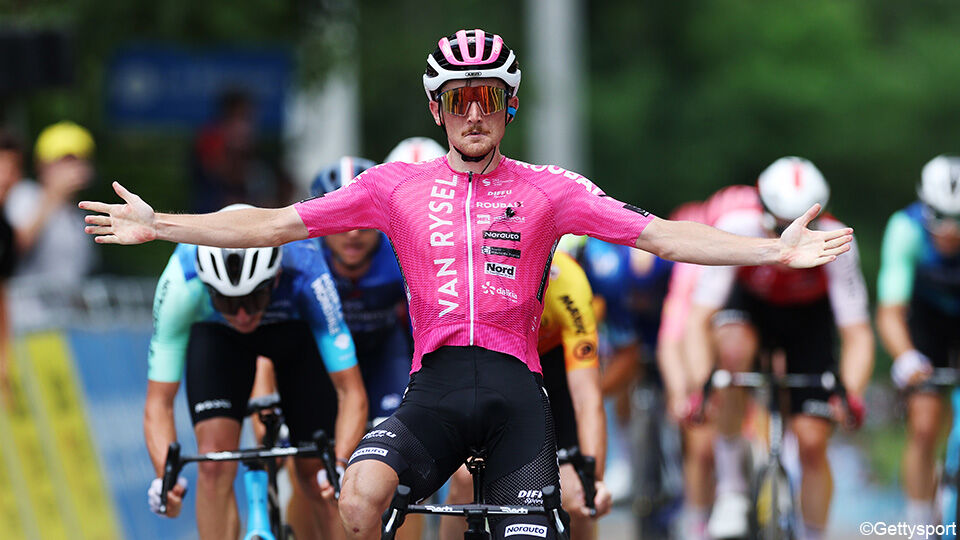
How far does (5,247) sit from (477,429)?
523cm

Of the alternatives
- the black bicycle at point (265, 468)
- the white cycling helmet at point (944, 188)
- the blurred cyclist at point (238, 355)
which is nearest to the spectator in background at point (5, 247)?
the blurred cyclist at point (238, 355)

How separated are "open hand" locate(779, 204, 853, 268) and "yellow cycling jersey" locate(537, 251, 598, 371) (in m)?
1.99

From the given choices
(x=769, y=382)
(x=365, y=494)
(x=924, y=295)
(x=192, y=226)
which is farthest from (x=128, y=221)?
(x=924, y=295)

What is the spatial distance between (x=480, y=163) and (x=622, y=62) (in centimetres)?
2631

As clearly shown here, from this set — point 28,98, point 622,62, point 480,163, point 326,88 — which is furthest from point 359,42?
point 622,62

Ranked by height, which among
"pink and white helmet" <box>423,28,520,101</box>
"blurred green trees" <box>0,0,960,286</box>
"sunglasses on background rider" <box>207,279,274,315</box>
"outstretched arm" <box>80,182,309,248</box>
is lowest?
"sunglasses on background rider" <box>207,279,274,315</box>

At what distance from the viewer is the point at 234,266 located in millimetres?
7809

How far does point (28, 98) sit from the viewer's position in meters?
16.4

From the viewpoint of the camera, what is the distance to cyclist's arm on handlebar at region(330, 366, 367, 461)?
8.07 metres

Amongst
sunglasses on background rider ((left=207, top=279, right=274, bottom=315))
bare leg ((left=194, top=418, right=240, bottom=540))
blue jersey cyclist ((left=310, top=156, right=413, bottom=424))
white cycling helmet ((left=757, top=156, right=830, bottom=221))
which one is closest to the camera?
sunglasses on background rider ((left=207, top=279, right=274, bottom=315))

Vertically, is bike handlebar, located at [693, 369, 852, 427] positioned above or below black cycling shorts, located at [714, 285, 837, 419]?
below

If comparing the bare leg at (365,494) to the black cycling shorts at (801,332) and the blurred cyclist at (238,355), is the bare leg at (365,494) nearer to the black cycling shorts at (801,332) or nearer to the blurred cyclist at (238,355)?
the blurred cyclist at (238,355)

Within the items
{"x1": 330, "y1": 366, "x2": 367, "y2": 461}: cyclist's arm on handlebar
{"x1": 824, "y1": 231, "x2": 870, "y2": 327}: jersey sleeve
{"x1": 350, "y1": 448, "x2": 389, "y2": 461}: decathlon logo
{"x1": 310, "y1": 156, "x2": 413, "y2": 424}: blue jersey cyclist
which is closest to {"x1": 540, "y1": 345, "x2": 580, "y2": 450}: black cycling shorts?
{"x1": 310, "y1": 156, "x2": 413, "y2": 424}: blue jersey cyclist

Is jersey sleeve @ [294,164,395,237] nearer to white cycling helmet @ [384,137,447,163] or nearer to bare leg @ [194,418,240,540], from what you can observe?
bare leg @ [194,418,240,540]
